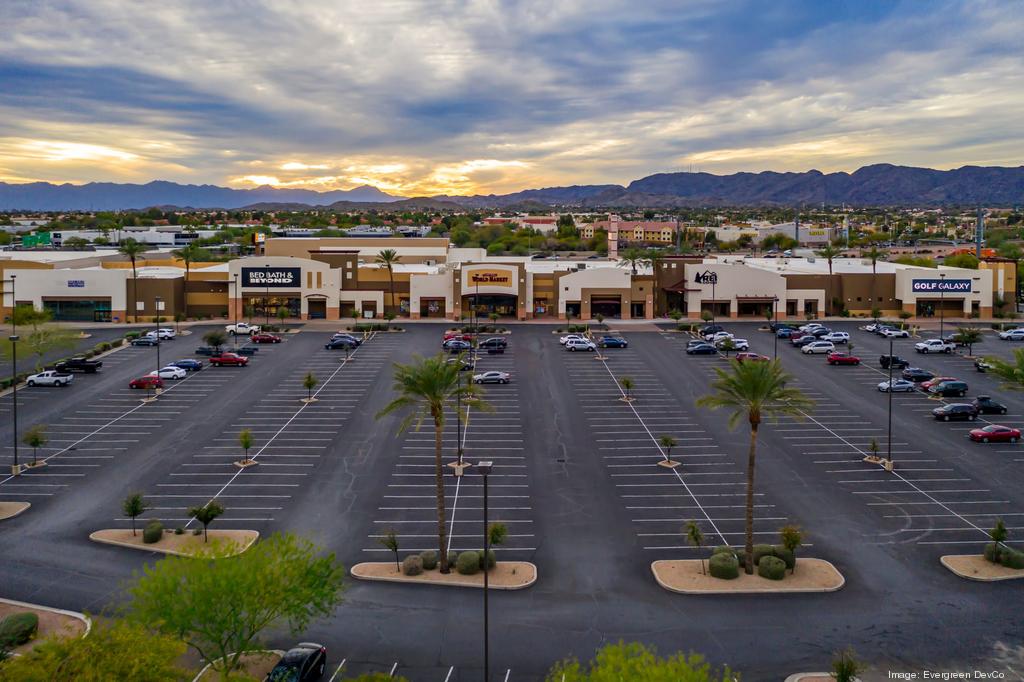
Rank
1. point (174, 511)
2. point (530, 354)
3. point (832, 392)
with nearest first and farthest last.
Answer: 1. point (174, 511)
2. point (832, 392)
3. point (530, 354)

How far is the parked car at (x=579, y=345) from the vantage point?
66750 millimetres

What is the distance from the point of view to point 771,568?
26.0 meters

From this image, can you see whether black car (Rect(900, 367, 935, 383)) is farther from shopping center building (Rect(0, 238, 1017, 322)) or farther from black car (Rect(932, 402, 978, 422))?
shopping center building (Rect(0, 238, 1017, 322))

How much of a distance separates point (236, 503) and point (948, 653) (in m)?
25.6

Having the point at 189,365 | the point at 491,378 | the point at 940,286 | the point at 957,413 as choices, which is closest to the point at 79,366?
the point at 189,365

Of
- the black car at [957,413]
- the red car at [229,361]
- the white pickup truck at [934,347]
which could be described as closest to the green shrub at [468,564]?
the black car at [957,413]

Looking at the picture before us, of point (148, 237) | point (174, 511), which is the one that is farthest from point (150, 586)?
point (148, 237)

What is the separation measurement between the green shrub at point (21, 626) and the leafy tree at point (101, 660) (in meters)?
5.63

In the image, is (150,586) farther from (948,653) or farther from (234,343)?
(234,343)

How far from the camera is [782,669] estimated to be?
20.7 meters

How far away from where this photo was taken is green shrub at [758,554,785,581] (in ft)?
84.8

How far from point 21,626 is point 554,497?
19174 millimetres

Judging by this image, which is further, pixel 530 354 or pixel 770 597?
pixel 530 354

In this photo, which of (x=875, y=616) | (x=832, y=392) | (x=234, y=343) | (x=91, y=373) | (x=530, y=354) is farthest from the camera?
(x=234, y=343)
